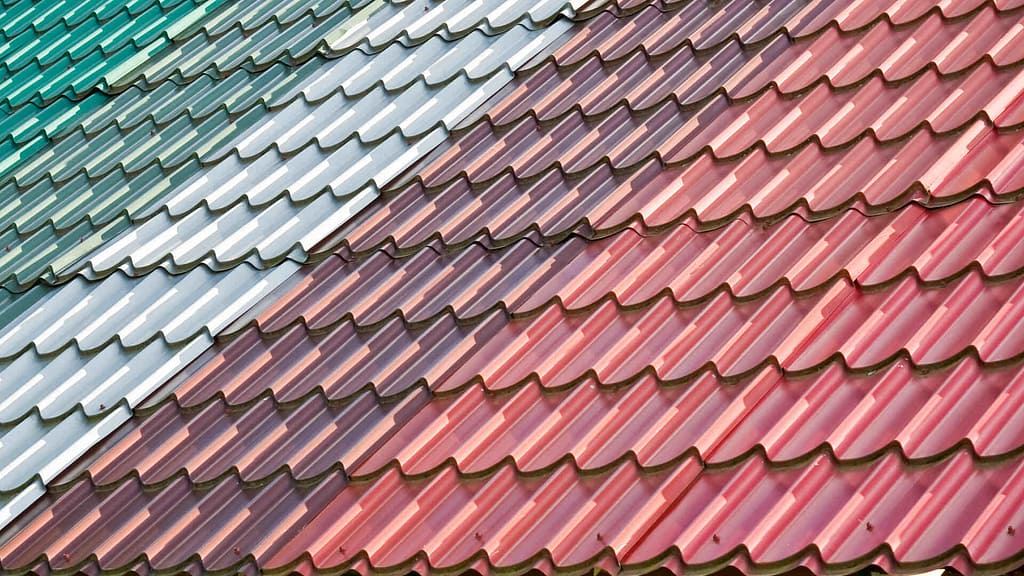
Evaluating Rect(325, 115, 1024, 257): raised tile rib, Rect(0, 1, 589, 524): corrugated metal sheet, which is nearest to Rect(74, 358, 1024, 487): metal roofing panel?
Rect(0, 1, 589, 524): corrugated metal sheet

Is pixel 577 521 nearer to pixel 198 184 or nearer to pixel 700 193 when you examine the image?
pixel 700 193

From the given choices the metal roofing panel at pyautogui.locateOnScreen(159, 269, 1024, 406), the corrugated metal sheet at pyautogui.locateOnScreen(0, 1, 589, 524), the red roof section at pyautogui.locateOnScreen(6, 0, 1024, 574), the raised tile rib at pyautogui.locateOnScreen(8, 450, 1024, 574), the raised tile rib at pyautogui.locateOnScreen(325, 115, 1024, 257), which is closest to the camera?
the raised tile rib at pyautogui.locateOnScreen(8, 450, 1024, 574)

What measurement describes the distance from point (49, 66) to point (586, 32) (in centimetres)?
386

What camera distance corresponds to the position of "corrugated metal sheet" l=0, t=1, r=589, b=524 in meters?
5.82

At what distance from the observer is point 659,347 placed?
4645mm

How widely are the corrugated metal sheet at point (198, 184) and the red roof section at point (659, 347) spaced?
218 millimetres

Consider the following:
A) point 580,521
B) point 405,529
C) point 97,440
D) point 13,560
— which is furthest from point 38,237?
point 580,521

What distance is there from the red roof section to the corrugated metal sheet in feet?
0.72

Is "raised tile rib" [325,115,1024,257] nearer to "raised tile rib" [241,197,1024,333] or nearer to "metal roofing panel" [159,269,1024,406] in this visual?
"raised tile rib" [241,197,1024,333]

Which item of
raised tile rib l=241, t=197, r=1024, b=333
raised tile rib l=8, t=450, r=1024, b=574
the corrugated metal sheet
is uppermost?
the corrugated metal sheet

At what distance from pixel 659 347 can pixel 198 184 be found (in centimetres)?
297

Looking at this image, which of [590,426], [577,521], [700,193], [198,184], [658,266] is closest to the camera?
[577,521]

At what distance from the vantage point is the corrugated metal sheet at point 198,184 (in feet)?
19.1

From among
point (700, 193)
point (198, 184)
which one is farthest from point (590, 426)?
point (198, 184)
